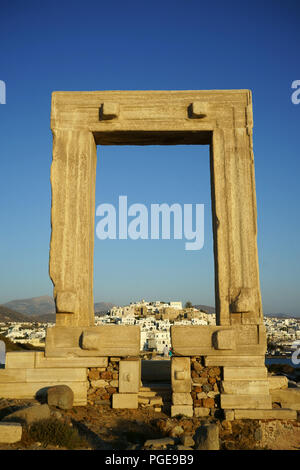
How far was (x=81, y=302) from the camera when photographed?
821 cm

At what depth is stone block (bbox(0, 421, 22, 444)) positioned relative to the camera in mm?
5098

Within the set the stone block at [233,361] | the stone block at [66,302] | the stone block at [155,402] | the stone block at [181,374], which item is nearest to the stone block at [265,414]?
the stone block at [233,361]

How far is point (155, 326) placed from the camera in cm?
5856

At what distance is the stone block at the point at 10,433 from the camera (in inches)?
201

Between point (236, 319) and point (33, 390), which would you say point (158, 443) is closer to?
point (236, 319)

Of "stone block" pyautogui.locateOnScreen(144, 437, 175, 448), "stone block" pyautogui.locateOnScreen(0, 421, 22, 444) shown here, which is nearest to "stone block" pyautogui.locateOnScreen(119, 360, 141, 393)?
"stone block" pyautogui.locateOnScreen(144, 437, 175, 448)

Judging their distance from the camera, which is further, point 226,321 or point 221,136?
point 221,136

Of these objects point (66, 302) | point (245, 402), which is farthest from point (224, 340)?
point (66, 302)

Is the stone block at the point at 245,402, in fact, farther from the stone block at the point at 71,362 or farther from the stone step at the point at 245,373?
the stone block at the point at 71,362

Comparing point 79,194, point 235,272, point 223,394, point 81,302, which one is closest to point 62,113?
point 79,194

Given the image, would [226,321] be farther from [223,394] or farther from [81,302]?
[81,302]

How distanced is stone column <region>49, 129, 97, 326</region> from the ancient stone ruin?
21 mm

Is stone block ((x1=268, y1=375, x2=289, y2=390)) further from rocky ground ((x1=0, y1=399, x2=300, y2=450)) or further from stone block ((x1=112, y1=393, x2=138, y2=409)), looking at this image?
stone block ((x1=112, y1=393, x2=138, y2=409))

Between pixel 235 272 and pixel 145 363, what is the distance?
3343mm
